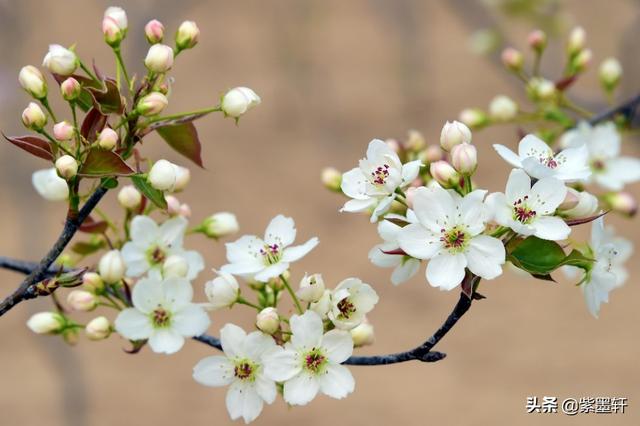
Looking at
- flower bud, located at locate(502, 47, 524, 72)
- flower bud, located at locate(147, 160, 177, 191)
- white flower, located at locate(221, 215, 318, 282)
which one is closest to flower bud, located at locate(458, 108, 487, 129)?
flower bud, located at locate(502, 47, 524, 72)

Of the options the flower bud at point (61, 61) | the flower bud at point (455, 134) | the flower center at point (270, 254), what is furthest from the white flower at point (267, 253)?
the flower bud at point (61, 61)

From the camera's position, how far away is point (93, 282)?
1.18 meters

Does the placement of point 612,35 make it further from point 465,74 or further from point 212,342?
point 212,342

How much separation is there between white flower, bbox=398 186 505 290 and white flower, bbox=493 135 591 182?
0.08 m

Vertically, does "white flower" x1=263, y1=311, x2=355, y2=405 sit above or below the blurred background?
below

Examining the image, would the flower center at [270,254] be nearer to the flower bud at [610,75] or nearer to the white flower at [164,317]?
the white flower at [164,317]

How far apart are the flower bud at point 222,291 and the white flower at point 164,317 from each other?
2cm

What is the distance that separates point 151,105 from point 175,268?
252 millimetres

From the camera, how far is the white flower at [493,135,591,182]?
3.30ft

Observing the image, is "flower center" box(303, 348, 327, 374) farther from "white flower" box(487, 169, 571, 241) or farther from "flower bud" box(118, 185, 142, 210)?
"flower bud" box(118, 185, 142, 210)

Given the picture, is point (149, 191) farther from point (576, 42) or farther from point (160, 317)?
point (576, 42)

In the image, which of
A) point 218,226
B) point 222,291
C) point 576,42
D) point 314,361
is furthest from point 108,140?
point 576,42

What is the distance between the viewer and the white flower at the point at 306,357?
3.37 feet

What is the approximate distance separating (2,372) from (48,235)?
0.99 m
